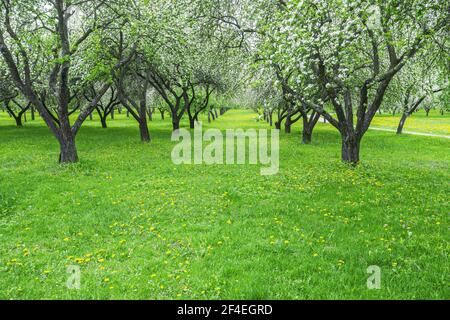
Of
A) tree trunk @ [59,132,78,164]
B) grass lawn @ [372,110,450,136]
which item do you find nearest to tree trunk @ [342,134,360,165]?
tree trunk @ [59,132,78,164]

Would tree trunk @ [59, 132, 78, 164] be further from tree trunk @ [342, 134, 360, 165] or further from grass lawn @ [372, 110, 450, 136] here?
grass lawn @ [372, 110, 450, 136]

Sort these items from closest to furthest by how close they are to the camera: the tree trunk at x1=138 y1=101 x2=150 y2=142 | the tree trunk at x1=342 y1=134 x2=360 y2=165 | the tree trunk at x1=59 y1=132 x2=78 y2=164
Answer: the tree trunk at x1=342 y1=134 x2=360 y2=165, the tree trunk at x1=59 y1=132 x2=78 y2=164, the tree trunk at x1=138 y1=101 x2=150 y2=142

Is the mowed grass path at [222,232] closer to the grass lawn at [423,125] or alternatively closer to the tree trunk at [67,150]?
the tree trunk at [67,150]

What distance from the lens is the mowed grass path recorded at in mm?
6297

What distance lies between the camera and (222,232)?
877 cm

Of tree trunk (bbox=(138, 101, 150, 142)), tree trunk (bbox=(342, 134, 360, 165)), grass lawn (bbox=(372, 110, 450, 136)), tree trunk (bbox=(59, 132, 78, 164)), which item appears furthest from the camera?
grass lawn (bbox=(372, 110, 450, 136))

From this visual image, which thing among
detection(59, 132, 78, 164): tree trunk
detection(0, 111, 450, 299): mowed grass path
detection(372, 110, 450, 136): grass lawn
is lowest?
detection(0, 111, 450, 299): mowed grass path

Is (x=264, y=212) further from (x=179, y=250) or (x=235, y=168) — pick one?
(x=235, y=168)

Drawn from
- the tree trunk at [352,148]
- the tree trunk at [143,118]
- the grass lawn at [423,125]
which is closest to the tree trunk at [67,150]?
the tree trunk at [143,118]

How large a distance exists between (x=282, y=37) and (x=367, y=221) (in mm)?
6039

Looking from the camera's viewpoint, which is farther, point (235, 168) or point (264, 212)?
point (235, 168)

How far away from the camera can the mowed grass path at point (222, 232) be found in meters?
6.30
